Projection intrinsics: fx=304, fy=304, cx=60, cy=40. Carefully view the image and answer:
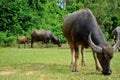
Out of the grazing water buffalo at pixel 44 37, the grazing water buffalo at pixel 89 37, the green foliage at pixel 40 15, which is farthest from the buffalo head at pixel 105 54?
the grazing water buffalo at pixel 44 37

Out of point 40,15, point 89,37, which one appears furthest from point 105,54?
point 40,15

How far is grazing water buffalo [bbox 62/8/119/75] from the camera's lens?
28.2 ft

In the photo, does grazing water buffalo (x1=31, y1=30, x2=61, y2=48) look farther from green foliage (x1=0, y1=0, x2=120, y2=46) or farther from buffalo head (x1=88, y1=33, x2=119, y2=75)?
buffalo head (x1=88, y1=33, x2=119, y2=75)

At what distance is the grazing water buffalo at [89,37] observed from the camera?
8.59 meters

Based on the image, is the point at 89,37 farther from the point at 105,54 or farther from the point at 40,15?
the point at 40,15

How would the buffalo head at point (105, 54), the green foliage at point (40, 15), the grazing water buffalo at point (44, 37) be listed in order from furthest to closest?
the green foliage at point (40, 15)
the grazing water buffalo at point (44, 37)
the buffalo head at point (105, 54)

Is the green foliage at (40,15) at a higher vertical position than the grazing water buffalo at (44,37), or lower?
higher

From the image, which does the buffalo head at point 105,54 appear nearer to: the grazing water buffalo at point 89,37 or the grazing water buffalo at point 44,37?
the grazing water buffalo at point 89,37

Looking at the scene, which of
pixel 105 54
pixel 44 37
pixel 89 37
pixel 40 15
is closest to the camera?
pixel 105 54

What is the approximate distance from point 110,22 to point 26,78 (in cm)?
2377

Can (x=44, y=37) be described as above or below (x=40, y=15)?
below

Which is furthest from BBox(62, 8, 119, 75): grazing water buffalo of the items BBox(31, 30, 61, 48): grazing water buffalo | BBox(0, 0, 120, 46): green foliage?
BBox(31, 30, 61, 48): grazing water buffalo

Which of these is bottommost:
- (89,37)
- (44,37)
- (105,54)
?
(44,37)

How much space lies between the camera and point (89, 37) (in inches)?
352
